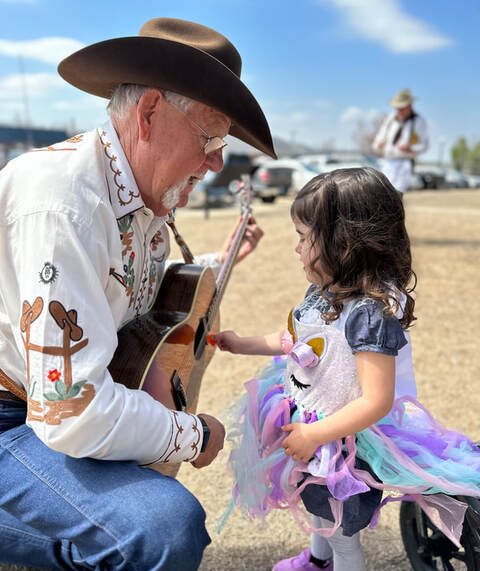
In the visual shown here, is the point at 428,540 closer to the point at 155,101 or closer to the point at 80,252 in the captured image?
the point at 80,252

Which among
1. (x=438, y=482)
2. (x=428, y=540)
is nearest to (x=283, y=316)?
(x=428, y=540)

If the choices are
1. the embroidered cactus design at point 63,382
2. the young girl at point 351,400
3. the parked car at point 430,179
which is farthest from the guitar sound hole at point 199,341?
the parked car at point 430,179

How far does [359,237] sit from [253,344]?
643 millimetres

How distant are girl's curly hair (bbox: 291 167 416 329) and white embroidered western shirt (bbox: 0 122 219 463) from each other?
542 millimetres

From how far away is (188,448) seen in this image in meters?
1.59

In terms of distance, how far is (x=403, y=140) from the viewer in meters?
7.25

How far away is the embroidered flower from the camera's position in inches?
55.1

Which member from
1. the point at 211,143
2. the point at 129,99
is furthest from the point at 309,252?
the point at 129,99

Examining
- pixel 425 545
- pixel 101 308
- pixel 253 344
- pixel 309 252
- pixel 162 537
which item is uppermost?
pixel 309 252

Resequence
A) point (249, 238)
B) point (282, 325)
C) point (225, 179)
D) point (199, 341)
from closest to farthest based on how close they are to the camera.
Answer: point (199, 341) < point (249, 238) < point (282, 325) < point (225, 179)

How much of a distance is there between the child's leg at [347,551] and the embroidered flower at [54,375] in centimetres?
98

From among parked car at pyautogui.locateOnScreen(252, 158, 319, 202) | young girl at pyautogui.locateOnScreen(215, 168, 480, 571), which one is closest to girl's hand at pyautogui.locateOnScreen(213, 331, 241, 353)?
young girl at pyautogui.locateOnScreen(215, 168, 480, 571)

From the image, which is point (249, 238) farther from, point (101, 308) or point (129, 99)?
point (101, 308)

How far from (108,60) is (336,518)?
1.43 meters
